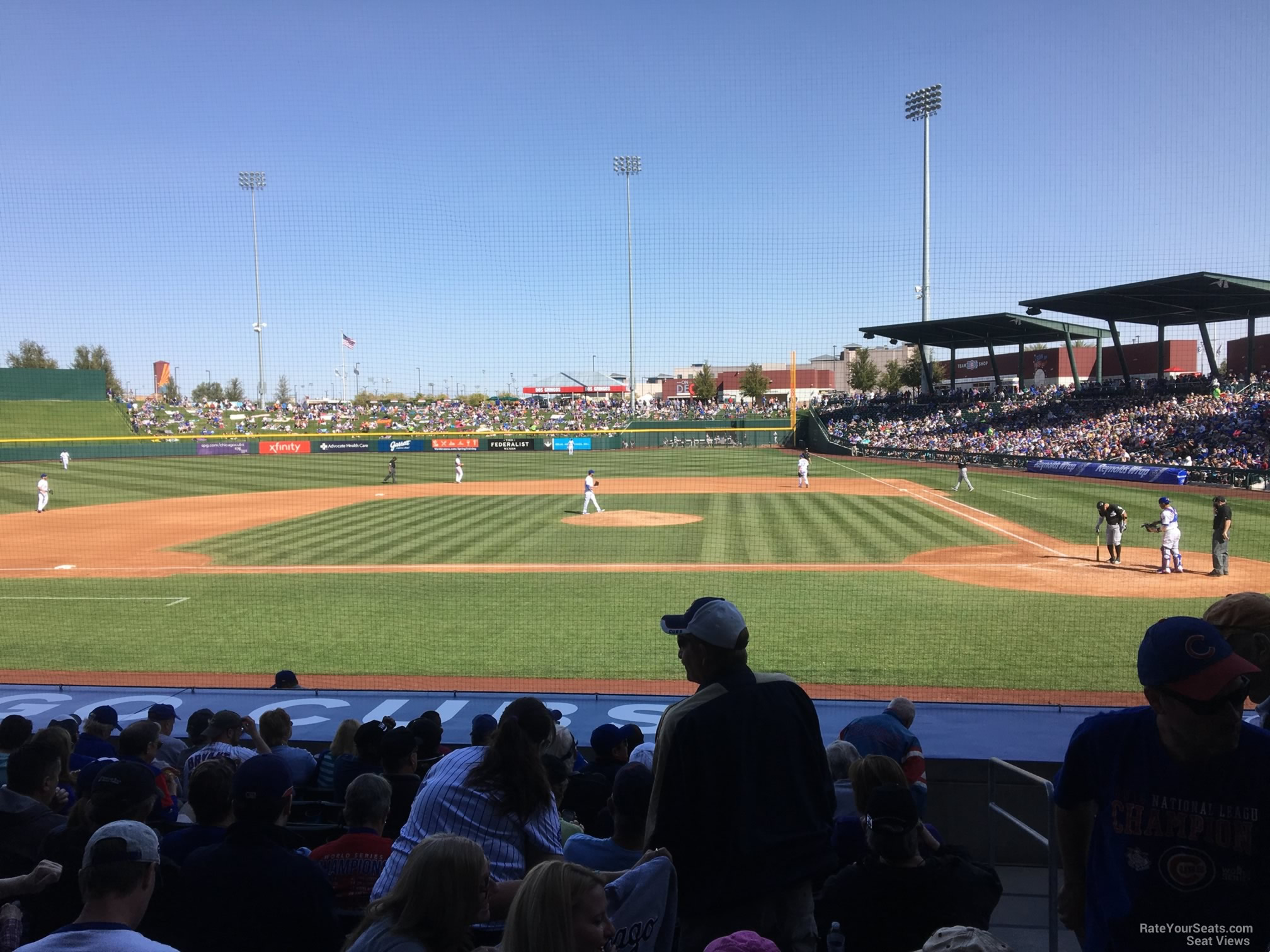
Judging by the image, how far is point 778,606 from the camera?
14.1m

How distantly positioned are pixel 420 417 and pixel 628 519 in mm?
43187

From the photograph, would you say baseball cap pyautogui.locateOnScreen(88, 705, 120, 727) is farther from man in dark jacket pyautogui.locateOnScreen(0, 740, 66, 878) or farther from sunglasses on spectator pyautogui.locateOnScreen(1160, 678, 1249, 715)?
sunglasses on spectator pyautogui.locateOnScreen(1160, 678, 1249, 715)

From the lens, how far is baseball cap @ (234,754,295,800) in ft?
9.68

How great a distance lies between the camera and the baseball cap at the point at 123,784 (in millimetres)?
3279

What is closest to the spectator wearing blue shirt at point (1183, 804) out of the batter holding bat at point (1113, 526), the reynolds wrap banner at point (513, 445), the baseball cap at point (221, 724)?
the baseball cap at point (221, 724)

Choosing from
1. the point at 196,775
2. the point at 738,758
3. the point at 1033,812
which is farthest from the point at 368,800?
the point at 1033,812

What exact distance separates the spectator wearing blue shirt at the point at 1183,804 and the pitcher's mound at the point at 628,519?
21.2m

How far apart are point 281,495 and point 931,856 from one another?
3351 centimetres

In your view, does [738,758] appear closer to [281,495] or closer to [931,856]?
[931,856]

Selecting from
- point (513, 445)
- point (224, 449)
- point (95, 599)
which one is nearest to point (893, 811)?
point (95, 599)

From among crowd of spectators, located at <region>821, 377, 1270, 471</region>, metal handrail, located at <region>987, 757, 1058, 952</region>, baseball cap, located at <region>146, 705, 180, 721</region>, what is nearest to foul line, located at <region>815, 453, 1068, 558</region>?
crowd of spectators, located at <region>821, 377, 1270, 471</region>

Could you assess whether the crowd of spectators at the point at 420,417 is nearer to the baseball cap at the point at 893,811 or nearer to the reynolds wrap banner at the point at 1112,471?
the reynolds wrap banner at the point at 1112,471

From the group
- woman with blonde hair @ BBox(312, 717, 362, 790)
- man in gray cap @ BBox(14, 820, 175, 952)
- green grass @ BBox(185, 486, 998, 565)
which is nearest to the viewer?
man in gray cap @ BBox(14, 820, 175, 952)

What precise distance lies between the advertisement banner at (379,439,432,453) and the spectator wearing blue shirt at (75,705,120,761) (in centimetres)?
5240
